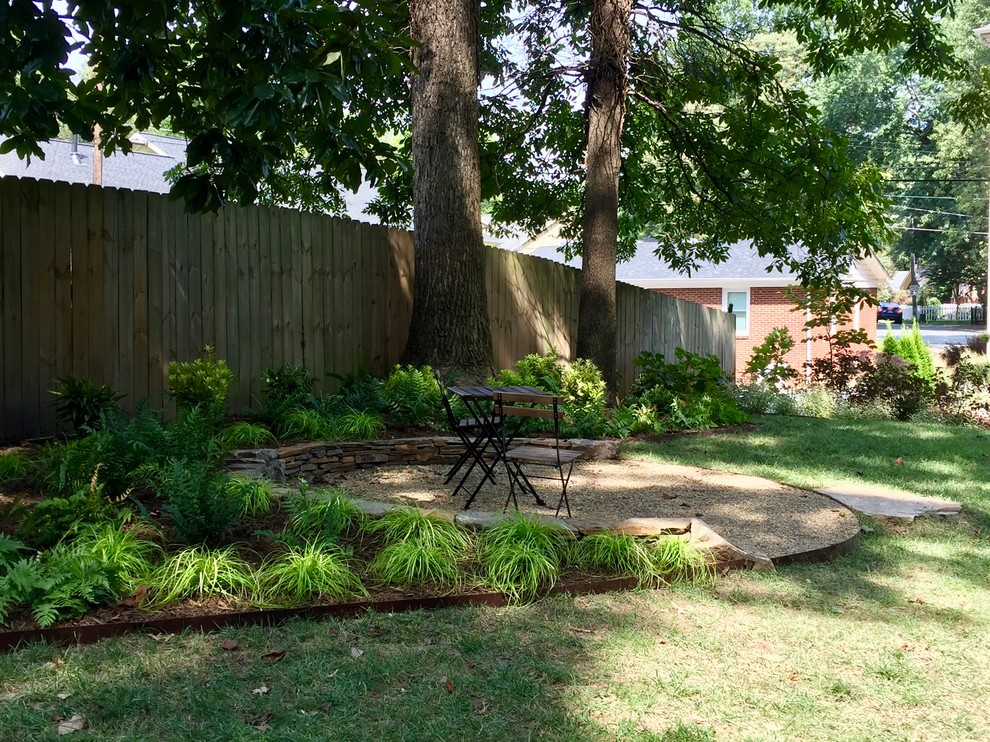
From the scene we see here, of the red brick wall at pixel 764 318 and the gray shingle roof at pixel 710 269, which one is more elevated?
the gray shingle roof at pixel 710 269

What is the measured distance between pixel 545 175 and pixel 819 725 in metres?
12.2

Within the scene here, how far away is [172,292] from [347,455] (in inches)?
80.3

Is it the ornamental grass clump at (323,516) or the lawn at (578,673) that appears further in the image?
the ornamental grass clump at (323,516)

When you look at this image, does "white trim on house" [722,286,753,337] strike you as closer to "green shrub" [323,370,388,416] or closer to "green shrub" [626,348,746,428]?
"green shrub" [626,348,746,428]

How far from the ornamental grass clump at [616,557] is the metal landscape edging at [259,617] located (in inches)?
7.0

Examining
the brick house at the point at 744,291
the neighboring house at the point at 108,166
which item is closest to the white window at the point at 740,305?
the brick house at the point at 744,291

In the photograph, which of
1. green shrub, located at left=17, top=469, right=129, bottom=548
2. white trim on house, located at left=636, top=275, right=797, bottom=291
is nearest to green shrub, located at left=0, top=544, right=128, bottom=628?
green shrub, located at left=17, top=469, right=129, bottom=548

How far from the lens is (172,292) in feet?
25.9

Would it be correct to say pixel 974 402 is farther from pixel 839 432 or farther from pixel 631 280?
pixel 631 280

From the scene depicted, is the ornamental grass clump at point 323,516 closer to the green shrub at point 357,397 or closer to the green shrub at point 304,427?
the green shrub at point 304,427

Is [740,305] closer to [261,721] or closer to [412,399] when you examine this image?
[412,399]

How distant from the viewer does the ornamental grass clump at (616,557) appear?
15.9 ft

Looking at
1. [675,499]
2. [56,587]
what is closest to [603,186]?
[675,499]

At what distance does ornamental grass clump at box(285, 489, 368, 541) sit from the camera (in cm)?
487
